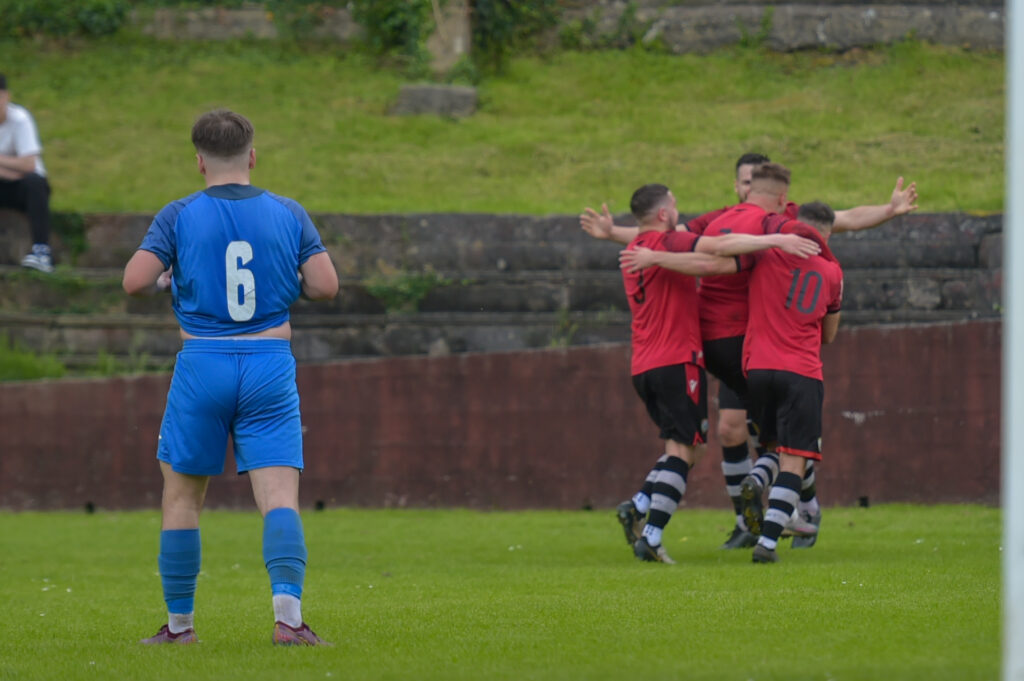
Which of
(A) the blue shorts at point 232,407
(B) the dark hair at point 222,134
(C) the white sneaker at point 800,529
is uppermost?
(B) the dark hair at point 222,134

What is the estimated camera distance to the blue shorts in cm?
577

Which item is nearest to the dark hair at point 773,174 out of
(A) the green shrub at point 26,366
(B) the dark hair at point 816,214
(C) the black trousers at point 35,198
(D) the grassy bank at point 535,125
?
(B) the dark hair at point 816,214

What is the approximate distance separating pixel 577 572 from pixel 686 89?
14598 mm

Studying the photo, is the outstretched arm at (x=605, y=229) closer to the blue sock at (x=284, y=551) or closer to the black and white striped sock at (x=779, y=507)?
the black and white striped sock at (x=779, y=507)

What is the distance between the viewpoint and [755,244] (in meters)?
8.78

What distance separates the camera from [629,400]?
550 inches

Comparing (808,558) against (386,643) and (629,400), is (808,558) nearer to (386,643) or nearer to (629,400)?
(386,643)

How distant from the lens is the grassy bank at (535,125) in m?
18.0

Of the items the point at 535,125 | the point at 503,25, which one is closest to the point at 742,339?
the point at 535,125

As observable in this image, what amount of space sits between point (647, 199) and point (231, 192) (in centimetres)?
428

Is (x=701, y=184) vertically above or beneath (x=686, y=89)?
beneath

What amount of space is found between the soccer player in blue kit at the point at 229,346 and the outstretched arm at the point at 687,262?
347cm

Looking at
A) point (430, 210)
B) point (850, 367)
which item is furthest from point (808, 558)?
point (430, 210)

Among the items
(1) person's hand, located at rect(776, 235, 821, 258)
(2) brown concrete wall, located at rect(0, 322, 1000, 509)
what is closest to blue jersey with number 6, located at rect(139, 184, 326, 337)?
(1) person's hand, located at rect(776, 235, 821, 258)
